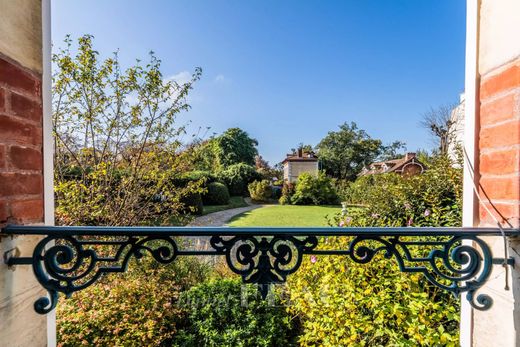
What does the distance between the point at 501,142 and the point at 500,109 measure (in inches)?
4.1

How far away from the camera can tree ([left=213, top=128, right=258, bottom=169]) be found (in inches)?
879

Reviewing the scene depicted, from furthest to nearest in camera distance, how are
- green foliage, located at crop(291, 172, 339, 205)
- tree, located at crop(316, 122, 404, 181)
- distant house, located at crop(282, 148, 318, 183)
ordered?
tree, located at crop(316, 122, 404, 181), distant house, located at crop(282, 148, 318, 183), green foliage, located at crop(291, 172, 339, 205)

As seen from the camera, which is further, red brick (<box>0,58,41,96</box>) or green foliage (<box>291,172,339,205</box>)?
green foliage (<box>291,172,339,205</box>)

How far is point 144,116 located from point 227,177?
14043 millimetres

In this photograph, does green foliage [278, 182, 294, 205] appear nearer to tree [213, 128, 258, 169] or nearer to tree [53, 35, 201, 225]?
tree [213, 128, 258, 169]

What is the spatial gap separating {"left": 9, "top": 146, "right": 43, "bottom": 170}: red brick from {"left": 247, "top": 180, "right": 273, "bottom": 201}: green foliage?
50.7 ft

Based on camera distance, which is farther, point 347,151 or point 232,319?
point 347,151

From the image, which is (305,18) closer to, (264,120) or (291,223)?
(264,120)

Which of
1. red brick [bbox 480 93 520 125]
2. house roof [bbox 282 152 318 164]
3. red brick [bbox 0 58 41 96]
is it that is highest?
house roof [bbox 282 152 318 164]

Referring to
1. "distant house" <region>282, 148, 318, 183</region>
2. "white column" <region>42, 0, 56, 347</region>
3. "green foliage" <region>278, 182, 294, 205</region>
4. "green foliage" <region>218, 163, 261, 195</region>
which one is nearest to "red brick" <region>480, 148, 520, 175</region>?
"white column" <region>42, 0, 56, 347</region>

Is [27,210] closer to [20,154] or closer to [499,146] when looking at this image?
[20,154]

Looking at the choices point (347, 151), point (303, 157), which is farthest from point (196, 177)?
point (347, 151)

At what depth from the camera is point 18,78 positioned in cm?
76

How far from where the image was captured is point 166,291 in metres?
2.39
